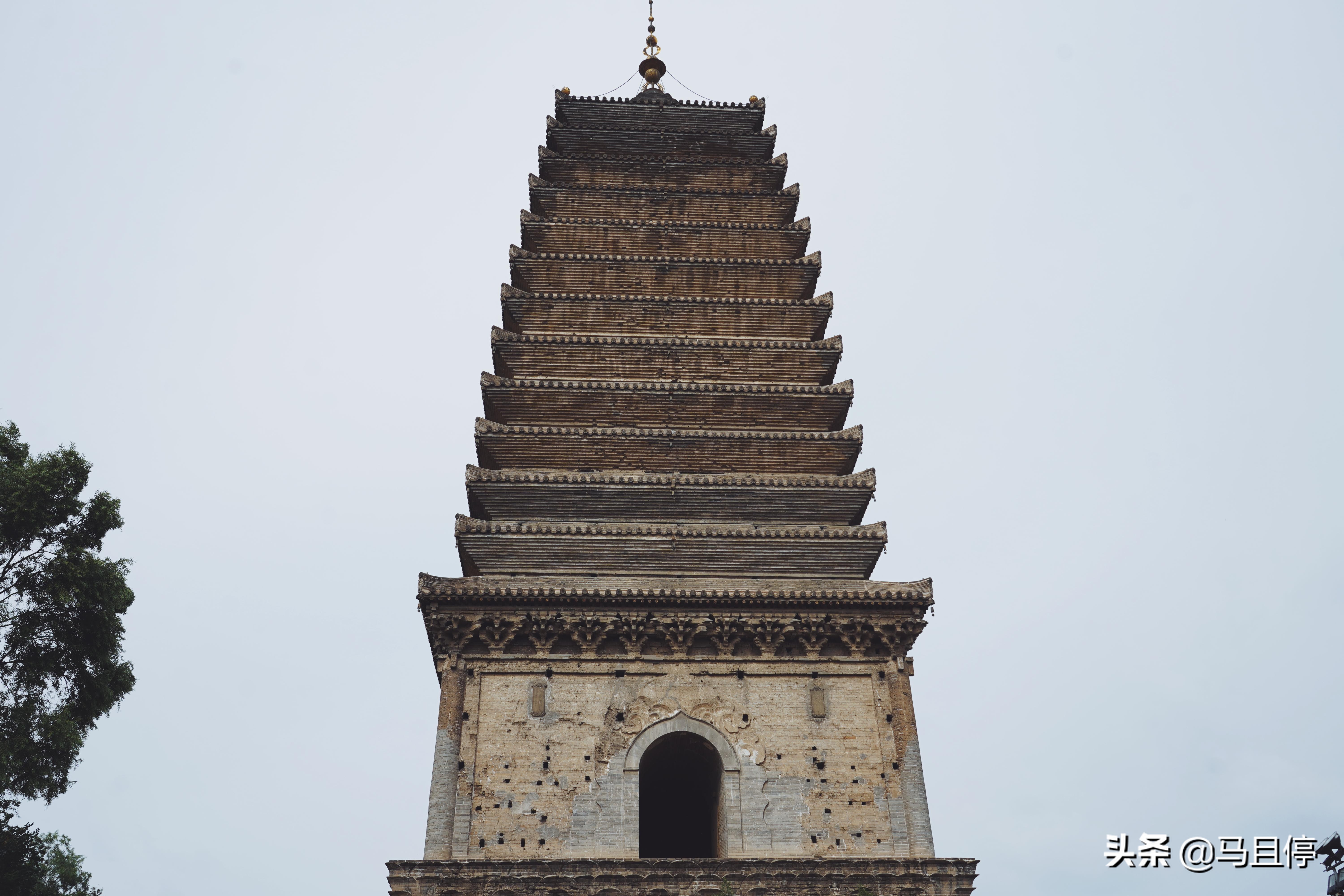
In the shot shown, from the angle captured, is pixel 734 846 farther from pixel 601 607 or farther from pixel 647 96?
pixel 647 96

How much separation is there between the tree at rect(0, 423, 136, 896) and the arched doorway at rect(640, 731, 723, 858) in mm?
8501

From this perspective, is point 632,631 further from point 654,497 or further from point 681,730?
point 654,497

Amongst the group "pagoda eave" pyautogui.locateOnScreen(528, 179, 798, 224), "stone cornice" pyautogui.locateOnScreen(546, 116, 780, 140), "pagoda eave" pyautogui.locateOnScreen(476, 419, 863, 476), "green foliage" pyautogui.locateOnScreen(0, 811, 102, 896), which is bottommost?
"green foliage" pyautogui.locateOnScreen(0, 811, 102, 896)

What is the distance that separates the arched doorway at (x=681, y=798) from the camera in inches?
906

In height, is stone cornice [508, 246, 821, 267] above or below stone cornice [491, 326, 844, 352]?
above

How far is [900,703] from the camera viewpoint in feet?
76.3

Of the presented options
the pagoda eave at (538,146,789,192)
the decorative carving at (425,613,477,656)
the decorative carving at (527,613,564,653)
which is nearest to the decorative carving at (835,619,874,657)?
the decorative carving at (527,613,564,653)

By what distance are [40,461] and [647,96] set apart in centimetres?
2214

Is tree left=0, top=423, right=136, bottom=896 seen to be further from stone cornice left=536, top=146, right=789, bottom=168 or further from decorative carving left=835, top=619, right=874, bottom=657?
stone cornice left=536, top=146, right=789, bottom=168

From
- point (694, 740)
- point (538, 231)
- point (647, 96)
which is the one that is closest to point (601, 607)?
point (694, 740)

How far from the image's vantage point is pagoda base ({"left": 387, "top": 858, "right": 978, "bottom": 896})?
20219mm

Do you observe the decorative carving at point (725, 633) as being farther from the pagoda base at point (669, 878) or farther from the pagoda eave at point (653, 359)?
the pagoda eave at point (653, 359)

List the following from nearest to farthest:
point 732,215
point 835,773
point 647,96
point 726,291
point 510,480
Result: point 835,773, point 510,480, point 726,291, point 732,215, point 647,96

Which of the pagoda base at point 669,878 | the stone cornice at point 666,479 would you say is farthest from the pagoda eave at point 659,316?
the pagoda base at point 669,878
